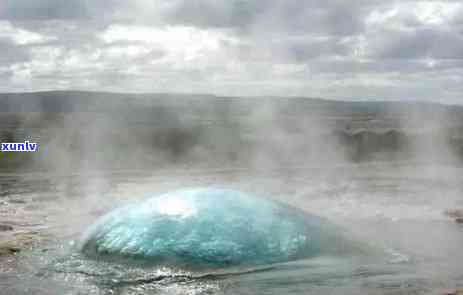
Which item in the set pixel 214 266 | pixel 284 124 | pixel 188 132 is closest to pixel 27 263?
pixel 214 266

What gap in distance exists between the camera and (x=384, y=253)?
8898 mm

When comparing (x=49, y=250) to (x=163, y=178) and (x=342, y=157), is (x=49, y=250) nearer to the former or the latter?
(x=163, y=178)

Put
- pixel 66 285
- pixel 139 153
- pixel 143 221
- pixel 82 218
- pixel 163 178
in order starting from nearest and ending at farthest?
pixel 66 285 → pixel 143 221 → pixel 82 218 → pixel 163 178 → pixel 139 153

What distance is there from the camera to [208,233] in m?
8.12

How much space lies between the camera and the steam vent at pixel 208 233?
806cm

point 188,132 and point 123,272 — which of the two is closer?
point 123,272

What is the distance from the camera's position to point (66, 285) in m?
7.45

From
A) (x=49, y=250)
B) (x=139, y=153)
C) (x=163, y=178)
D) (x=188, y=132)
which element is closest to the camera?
(x=49, y=250)

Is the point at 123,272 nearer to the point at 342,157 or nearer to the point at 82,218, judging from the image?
the point at 82,218

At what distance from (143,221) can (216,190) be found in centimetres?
116

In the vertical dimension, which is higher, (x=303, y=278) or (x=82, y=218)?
(x=82, y=218)

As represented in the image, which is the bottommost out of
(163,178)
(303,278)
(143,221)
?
(303,278)

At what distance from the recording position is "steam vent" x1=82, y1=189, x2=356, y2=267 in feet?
26.5

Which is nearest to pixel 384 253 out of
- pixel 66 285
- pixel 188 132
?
pixel 66 285
